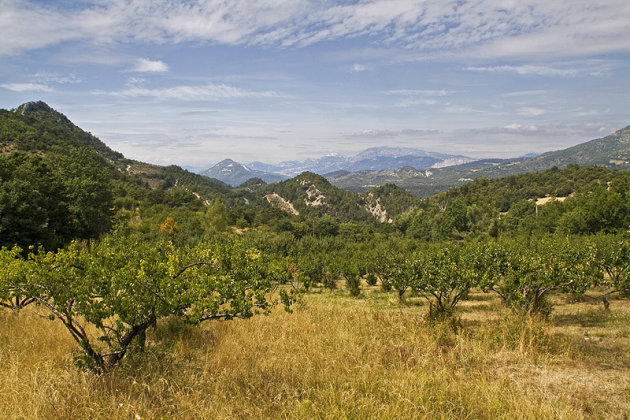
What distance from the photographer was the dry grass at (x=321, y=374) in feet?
17.1

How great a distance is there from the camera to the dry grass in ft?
17.1

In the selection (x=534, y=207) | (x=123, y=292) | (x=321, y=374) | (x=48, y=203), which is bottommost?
(x=534, y=207)

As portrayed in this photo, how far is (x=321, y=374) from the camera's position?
21.3 ft

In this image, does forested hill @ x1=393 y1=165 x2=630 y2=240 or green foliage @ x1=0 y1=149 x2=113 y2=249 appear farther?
forested hill @ x1=393 y1=165 x2=630 y2=240

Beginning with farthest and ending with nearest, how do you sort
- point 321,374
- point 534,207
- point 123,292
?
point 534,207 → point 321,374 → point 123,292

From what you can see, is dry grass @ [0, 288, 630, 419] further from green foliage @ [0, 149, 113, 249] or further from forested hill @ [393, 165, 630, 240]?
forested hill @ [393, 165, 630, 240]

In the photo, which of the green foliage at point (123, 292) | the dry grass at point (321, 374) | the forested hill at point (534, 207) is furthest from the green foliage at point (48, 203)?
the forested hill at point (534, 207)

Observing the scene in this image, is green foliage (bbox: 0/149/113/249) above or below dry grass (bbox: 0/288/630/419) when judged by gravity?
above

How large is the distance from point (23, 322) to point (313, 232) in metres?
127

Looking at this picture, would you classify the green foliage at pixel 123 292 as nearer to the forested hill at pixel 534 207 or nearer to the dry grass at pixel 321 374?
the dry grass at pixel 321 374

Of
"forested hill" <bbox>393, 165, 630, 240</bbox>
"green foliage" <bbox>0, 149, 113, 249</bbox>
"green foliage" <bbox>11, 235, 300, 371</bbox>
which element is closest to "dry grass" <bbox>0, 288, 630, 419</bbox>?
"green foliage" <bbox>11, 235, 300, 371</bbox>

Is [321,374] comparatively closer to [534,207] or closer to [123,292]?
[123,292]

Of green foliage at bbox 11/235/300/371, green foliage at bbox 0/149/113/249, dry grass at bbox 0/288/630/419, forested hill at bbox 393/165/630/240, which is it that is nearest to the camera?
green foliage at bbox 11/235/300/371

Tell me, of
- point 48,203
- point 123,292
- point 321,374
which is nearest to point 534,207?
point 48,203
